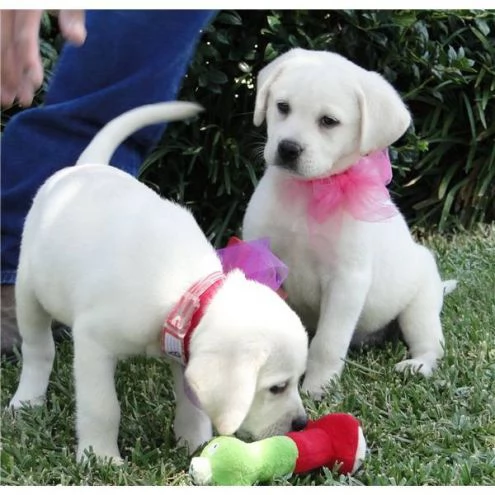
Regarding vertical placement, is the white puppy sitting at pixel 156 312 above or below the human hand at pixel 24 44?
below

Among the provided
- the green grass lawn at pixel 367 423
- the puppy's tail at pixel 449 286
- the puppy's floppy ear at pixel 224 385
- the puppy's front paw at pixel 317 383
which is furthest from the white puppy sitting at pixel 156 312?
the puppy's tail at pixel 449 286

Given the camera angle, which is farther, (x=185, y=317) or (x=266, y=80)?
(x=266, y=80)

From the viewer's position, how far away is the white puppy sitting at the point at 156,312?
234 centimetres

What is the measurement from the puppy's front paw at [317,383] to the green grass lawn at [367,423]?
0.04 meters

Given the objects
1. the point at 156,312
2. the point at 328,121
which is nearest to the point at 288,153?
the point at 328,121

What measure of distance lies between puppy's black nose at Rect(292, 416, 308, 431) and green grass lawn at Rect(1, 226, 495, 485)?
128 mm

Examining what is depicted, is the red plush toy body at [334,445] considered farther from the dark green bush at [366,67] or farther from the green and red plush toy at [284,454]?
the dark green bush at [366,67]

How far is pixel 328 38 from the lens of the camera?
4.74 metres

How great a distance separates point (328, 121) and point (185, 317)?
3.39ft

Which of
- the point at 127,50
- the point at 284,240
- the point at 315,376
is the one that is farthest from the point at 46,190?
the point at 315,376

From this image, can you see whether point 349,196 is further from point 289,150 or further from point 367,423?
point 367,423

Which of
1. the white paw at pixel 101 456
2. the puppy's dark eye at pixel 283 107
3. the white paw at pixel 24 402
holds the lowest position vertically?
the white paw at pixel 24 402

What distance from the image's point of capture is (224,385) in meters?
2.28

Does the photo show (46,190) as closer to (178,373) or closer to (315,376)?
(178,373)
